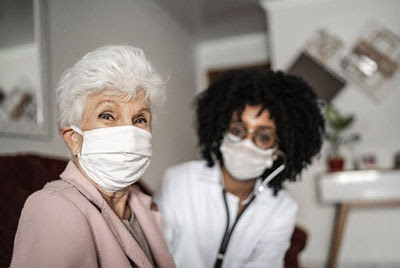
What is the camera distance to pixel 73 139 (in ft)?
2.11

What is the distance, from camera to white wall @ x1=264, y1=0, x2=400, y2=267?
2.70 meters

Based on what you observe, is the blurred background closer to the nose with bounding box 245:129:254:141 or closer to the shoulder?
the nose with bounding box 245:129:254:141

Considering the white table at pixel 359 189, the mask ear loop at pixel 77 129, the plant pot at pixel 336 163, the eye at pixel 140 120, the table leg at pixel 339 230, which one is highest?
the eye at pixel 140 120

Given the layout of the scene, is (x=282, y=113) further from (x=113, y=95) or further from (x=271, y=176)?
(x=113, y=95)

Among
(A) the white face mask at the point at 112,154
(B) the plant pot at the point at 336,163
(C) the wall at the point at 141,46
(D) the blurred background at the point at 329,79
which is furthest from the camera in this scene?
(D) the blurred background at the point at 329,79

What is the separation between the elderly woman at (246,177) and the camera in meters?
1.25

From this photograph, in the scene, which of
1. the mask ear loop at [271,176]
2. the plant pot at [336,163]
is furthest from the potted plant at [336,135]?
the mask ear loop at [271,176]

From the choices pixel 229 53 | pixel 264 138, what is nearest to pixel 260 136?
pixel 264 138

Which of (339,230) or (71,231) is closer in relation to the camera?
(71,231)

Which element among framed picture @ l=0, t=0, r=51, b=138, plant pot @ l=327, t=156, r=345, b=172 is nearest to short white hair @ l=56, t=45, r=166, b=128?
framed picture @ l=0, t=0, r=51, b=138

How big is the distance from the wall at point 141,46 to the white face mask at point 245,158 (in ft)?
0.99

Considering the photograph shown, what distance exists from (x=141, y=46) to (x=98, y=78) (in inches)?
59.6

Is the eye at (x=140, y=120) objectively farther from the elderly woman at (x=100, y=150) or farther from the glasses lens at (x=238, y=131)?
the glasses lens at (x=238, y=131)

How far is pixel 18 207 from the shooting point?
765 mm
